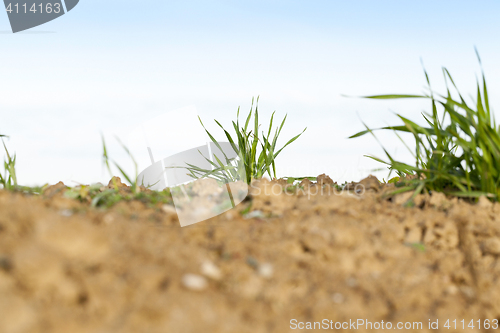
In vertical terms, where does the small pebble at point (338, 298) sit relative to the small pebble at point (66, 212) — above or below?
below

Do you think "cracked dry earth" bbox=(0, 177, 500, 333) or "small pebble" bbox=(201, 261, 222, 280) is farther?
"small pebble" bbox=(201, 261, 222, 280)

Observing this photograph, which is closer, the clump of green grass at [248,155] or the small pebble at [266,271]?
the small pebble at [266,271]

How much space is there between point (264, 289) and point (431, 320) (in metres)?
0.61

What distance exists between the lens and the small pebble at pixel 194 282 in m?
1.21

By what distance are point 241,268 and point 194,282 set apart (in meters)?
0.19

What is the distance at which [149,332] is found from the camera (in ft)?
3.41

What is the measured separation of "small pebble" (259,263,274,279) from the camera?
135 cm

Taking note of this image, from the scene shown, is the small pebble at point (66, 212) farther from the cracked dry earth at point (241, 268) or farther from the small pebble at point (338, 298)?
the small pebble at point (338, 298)

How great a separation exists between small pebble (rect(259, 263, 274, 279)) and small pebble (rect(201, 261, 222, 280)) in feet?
0.46

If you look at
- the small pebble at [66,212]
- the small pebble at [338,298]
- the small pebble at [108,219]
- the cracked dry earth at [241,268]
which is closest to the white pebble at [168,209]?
the cracked dry earth at [241,268]

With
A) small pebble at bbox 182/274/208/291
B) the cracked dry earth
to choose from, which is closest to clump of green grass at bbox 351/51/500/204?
the cracked dry earth

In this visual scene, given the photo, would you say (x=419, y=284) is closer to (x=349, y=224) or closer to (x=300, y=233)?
(x=349, y=224)

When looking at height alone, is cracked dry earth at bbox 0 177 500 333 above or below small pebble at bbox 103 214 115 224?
below

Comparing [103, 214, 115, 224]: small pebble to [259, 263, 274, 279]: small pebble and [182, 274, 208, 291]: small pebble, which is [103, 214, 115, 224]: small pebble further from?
[259, 263, 274, 279]: small pebble
